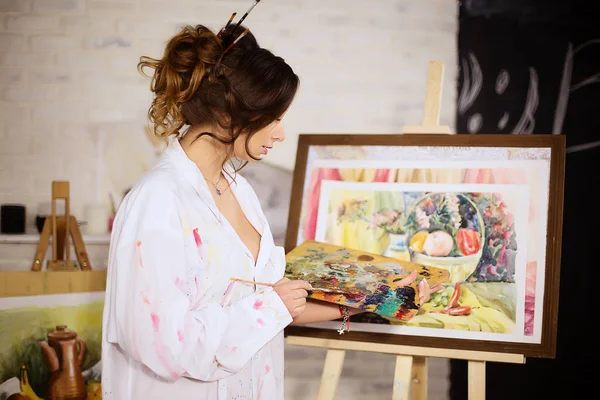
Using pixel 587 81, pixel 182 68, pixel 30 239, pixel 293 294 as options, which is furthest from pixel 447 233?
pixel 30 239

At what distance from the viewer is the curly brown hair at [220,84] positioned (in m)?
1.23

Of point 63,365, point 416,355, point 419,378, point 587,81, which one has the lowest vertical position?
point 63,365

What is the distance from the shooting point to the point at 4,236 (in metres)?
2.52

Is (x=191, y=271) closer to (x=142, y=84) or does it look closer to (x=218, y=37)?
(x=218, y=37)

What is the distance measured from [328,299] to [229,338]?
Answer: 381 mm

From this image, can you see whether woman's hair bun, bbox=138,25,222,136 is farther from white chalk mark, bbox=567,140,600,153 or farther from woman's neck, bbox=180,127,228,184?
white chalk mark, bbox=567,140,600,153

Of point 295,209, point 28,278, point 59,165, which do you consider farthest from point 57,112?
point 295,209

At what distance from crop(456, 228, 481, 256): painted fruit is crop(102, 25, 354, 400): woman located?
671 millimetres

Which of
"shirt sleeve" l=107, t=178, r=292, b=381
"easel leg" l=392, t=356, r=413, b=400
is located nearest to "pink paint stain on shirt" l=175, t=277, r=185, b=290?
"shirt sleeve" l=107, t=178, r=292, b=381

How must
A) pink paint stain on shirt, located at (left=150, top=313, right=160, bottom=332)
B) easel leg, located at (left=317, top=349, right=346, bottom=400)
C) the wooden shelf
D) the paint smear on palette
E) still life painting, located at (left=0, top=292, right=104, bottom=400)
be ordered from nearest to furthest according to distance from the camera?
1. pink paint stain on shirt, located at (left=150, top=313, right=160, bottom=332)
2. the paint smear on palette
3. easel leg, located at (left=317, top=349, right=346, bottom=400)
4. still life painting, located at (left=0, top=292, right=104, bottom=400)
5. the wooden shelf

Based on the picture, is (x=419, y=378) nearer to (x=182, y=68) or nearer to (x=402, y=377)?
(x=402, y=377)

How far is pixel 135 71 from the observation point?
265 centimetres

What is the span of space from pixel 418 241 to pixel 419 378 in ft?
1.39

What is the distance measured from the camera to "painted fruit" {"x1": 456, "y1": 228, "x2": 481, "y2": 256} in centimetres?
182
